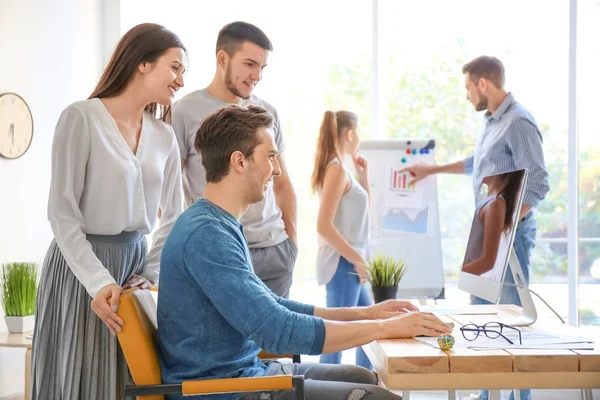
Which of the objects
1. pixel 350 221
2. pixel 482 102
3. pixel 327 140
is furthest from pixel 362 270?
pixel 482 102

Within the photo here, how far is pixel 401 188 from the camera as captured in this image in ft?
14.9

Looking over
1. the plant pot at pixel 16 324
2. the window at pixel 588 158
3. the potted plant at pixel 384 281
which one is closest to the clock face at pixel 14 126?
the plant pot at pixel 16 324

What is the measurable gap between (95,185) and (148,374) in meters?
0.56

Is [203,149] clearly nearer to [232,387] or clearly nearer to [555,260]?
[232,387]

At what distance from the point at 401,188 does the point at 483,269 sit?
2.18 m

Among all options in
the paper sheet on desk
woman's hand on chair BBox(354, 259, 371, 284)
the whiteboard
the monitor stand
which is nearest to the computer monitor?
the monitor stand

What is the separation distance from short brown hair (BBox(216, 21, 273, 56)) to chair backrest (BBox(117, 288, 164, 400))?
124 centimetres

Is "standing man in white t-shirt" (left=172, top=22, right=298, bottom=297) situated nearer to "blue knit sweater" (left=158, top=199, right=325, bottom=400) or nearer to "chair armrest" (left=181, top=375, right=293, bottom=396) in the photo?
"blue knit sweater" (left=158, top=199, right=325, bottom=400)

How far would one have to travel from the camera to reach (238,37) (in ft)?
9.31

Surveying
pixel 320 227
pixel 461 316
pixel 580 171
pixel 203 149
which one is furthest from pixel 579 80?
pixel 203 149

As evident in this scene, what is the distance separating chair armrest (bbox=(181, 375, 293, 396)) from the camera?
1744mm

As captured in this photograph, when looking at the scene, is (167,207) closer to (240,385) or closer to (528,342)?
(240,385)

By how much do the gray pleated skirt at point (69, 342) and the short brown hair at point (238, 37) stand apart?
1037 millimetres

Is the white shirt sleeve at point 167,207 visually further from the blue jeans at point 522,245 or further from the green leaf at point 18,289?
the blue jeans at point 522,245
